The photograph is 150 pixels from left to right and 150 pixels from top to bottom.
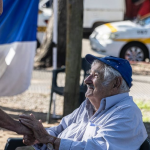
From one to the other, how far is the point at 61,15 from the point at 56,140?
8831mm

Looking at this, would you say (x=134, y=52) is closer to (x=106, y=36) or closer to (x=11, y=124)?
(x=106, y=36)

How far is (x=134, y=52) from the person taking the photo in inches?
491

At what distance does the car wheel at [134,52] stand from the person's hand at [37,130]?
9.72 m

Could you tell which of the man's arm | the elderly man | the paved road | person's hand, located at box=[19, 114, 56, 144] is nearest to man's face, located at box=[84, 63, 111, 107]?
the elderly man

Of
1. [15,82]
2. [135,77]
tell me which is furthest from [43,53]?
[15,82]

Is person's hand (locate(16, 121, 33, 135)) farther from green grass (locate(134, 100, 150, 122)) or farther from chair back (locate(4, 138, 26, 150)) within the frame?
green grass (locate(134, 100, 150, 122))

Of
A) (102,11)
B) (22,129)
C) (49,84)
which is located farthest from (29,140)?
(102,11)

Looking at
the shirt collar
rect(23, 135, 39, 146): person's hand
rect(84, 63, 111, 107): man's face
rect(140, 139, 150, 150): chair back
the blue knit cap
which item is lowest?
rect(23, 135, 39, 146): person's hand

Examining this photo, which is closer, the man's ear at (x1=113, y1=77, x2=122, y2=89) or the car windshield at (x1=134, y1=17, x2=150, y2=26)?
the man's ear at (x1=113, y1=77, x2=122, y2=89)

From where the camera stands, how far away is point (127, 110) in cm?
282

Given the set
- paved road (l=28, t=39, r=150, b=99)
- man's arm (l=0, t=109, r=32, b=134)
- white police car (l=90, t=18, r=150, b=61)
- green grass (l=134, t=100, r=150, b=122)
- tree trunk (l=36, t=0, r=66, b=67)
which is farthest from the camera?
white police car (l=90, t=18, r=150, b=61)

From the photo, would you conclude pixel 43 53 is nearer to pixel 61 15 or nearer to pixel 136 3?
pixel 61 15

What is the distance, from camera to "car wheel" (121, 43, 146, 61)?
12.5m

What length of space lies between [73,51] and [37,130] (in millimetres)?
2793
